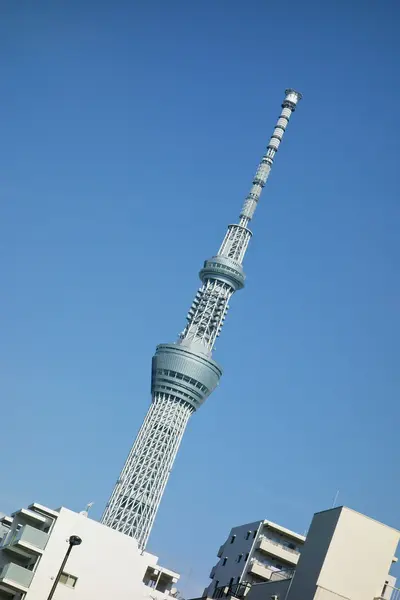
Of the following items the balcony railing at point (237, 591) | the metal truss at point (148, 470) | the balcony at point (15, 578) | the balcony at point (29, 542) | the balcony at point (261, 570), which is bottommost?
the balcony at point (15, 578)

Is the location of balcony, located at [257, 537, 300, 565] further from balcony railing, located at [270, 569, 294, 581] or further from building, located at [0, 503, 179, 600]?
balcony railing, located at [270, 569, 294, 581]

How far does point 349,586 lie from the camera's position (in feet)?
148

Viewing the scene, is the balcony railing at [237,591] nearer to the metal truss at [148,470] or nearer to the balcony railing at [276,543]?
the balcony railing at [276,543]

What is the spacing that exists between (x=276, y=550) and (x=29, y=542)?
26.3 m

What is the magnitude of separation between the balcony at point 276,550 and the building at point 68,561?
577 inches

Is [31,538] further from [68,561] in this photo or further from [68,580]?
[68,580]

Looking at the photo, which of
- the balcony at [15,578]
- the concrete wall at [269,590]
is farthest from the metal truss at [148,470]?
the concrete wall at [269,590]

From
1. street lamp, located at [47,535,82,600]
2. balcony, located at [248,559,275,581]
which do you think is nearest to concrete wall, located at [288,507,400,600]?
street lamp, located at [47,535,82,600]

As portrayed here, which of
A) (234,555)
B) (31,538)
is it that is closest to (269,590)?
(31,538)

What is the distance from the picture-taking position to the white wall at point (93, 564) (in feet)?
221

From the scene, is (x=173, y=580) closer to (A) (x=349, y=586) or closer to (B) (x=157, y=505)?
(A) (x=349, y=586)

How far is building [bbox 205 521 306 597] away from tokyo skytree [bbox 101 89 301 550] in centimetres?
5909

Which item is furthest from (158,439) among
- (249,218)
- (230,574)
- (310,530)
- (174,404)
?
(310,530)

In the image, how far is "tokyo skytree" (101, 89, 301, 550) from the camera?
14888 cm
